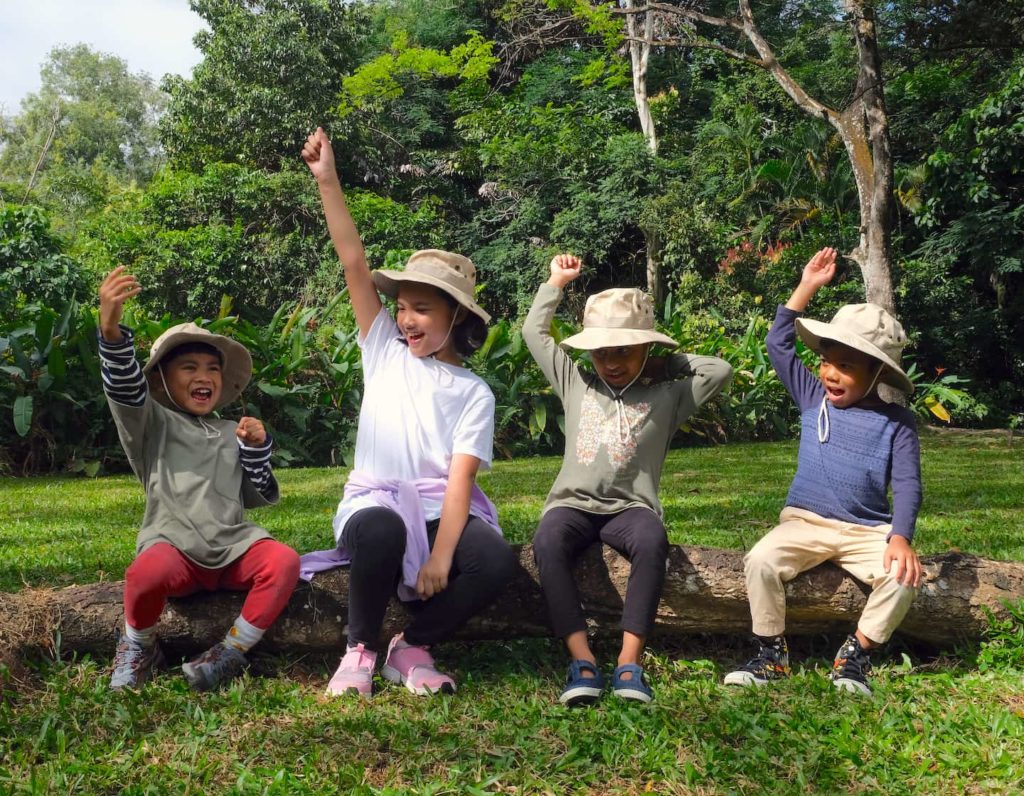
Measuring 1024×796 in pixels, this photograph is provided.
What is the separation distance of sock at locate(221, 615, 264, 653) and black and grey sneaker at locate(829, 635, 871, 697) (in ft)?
5.35

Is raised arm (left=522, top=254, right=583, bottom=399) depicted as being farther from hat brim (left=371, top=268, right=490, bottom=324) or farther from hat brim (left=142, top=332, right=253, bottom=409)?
hat brim (left=142, top=332, right=253, bottom=409)

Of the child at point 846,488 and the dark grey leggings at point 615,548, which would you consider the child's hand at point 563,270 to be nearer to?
the child at point 846,488

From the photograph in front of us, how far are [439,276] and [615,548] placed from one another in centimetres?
100

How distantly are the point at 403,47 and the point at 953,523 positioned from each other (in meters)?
21.6

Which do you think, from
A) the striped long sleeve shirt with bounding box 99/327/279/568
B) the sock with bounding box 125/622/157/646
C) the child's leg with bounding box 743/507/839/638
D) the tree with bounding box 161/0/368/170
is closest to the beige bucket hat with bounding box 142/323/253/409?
the striped long sleeve shirt with bounding box 99/327/279/568

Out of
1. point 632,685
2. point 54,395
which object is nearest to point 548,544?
point 632,685

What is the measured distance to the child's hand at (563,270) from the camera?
3.34 m

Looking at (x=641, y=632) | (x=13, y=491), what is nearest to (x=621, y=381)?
(x=641, y=632)

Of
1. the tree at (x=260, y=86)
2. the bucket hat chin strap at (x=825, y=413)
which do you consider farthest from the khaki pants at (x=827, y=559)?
the tree at (x=260, y=86)

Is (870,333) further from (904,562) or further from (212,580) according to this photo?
(212,580)

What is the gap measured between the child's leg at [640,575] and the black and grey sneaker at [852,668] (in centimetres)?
54

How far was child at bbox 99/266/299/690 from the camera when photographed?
2686mm

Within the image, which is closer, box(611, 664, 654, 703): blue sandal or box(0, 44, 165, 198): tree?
box(611, 664, 654, 703): blue sandal

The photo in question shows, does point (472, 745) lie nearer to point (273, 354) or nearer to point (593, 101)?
point (273, 354)
